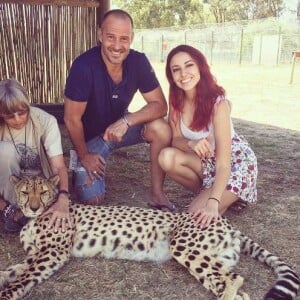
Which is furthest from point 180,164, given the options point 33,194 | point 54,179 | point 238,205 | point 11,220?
point 11,220

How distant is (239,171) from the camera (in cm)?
288

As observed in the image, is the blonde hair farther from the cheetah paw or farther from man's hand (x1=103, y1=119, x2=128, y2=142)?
the cheetah paw

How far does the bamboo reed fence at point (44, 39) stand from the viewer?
511cm

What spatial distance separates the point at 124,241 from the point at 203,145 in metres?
0.72

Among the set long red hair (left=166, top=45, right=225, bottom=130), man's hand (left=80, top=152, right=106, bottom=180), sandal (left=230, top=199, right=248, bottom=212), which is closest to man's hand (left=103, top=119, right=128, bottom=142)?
man's hand (left=80, top=152, right=106, bottom=180)

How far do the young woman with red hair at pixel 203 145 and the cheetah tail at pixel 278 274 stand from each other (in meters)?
0.25

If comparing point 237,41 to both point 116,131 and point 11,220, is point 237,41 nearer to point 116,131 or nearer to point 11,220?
point 116,131

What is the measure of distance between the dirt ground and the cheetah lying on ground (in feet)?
0.21

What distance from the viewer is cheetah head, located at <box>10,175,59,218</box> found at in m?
2.52

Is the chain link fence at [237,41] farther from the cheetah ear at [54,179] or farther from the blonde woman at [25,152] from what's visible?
the cheetah ear at [54,179]

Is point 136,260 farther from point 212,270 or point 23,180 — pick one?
point 23,180

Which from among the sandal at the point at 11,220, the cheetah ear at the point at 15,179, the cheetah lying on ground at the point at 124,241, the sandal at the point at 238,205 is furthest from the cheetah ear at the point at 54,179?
the sandal at the point at 238,205

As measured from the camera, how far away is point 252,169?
2920 mm

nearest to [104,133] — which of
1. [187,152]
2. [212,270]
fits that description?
[187,152]
